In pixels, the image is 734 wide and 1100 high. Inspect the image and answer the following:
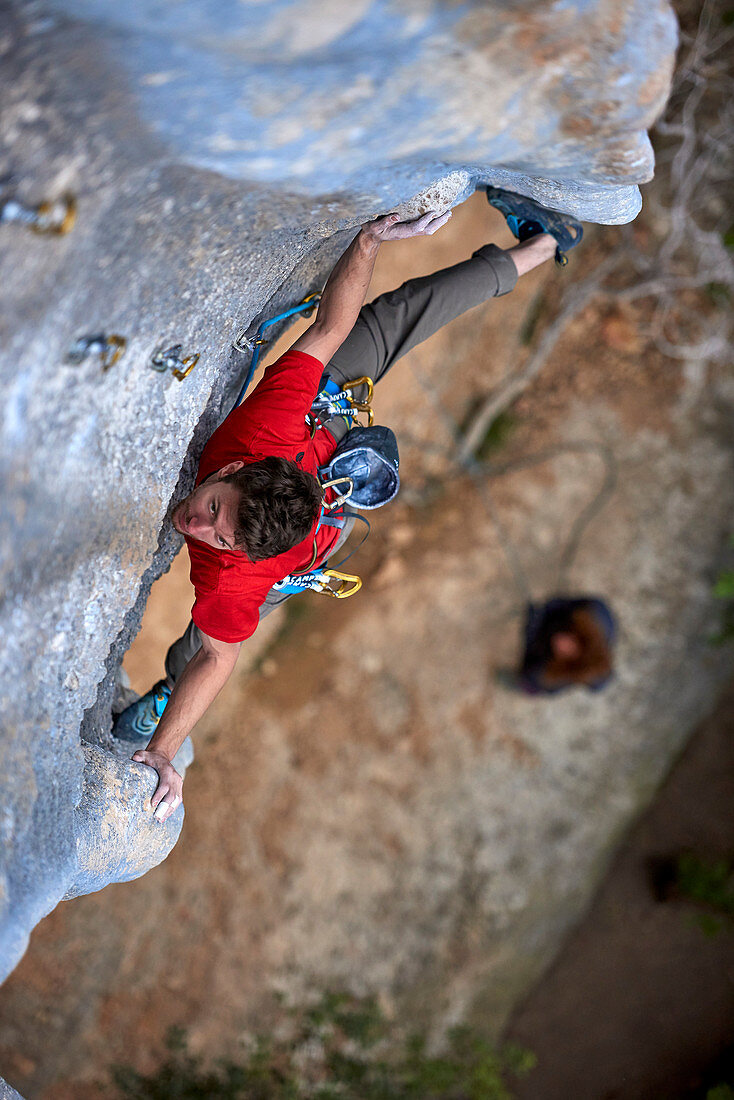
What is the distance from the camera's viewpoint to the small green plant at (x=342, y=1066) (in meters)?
4.38

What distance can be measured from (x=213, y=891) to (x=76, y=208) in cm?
436

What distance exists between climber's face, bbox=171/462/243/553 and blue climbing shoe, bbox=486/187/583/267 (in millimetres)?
1308

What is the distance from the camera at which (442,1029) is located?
16.8ft

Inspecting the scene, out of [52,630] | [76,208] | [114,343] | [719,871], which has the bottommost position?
[719,871]

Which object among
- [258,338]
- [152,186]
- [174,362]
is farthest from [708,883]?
[152,186]

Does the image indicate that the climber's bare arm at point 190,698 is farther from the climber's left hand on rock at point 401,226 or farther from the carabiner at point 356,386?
the climber's left hand on rock at point 401,226

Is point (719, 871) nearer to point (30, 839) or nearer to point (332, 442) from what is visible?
point (332, 442)

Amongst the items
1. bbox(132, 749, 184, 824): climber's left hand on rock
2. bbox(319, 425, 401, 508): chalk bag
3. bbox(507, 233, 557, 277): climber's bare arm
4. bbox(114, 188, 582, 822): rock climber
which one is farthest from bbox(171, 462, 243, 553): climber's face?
bbox(507, 233, 557, 277): climber's bare arm

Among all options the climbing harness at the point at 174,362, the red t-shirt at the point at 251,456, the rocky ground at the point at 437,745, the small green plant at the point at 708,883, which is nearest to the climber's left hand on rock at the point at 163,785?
the red t-shirt at the point at 251,456

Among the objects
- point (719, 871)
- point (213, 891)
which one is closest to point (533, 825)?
point (719, 871)

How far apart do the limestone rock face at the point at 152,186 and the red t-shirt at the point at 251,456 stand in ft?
0.61

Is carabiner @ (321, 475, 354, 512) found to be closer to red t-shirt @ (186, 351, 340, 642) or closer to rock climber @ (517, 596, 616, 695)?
red t-shirt @ (186, 351, 340, 642)

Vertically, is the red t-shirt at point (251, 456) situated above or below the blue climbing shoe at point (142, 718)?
above

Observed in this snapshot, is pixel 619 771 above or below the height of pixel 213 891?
below
